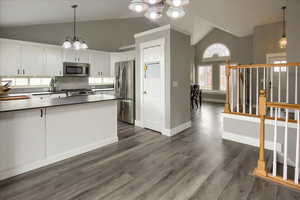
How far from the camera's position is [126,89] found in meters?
5.12

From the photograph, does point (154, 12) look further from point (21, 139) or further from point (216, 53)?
point (216, 53)

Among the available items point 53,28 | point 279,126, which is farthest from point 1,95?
point 279,126

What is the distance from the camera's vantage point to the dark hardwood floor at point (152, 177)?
1949mm

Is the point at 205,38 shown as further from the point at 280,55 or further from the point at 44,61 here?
the point at 44,61

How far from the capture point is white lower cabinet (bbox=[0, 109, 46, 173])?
7.50 feet

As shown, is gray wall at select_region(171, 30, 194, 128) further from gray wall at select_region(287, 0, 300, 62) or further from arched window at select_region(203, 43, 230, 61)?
arched window at select_region(203, 43, 230, 61)

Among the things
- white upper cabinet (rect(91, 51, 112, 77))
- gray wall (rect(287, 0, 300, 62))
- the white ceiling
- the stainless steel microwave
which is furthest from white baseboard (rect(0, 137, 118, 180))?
gray wall (rect(287, 0, 300, 62))

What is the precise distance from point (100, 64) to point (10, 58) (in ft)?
8.85

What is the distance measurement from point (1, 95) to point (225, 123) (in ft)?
17.3

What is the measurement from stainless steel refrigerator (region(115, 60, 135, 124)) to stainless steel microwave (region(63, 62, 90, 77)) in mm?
1377

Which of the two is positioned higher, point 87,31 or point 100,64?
point 87,31

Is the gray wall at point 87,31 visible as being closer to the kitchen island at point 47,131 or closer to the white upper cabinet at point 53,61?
the white upper cabinet at point 53,61

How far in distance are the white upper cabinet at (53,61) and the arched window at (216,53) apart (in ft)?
23.3

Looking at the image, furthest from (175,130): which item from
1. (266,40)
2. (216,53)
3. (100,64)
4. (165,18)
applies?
(216,53)
